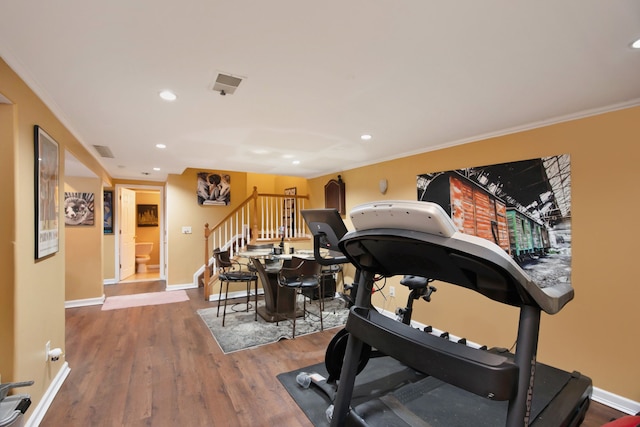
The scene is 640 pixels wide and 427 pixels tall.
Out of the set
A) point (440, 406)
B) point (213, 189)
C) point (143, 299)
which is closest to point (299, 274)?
point (440, 406)

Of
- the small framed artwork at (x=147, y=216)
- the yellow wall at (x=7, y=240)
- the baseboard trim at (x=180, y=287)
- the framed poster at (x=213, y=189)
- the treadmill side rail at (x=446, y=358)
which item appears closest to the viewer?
the treadmill side rail at (x=446, y=358)

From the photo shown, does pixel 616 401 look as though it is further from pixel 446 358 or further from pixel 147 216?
pixel 147 216

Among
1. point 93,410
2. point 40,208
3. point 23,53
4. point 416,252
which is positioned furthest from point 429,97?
point 93,410

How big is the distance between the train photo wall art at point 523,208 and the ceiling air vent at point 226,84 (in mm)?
2544

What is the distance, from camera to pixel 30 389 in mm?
1914

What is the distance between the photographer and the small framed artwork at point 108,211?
19.9 ft

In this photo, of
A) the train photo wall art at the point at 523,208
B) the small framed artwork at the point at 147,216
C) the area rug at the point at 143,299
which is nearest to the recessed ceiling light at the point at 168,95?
the train photo wall art at the point at 523,208

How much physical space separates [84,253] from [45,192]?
3.17 m

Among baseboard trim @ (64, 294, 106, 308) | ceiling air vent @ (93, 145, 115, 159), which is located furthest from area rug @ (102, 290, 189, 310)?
ceiling air vent @ (93, 145, 115, 159)

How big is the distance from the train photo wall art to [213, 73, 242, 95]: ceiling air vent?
2.54 meters

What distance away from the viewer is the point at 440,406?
196 cm

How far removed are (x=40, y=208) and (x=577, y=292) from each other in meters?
4.16

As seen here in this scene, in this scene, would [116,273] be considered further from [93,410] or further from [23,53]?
[23,53]

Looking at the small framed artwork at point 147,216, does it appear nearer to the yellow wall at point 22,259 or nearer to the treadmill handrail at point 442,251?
the yellow wall at point 22,259
